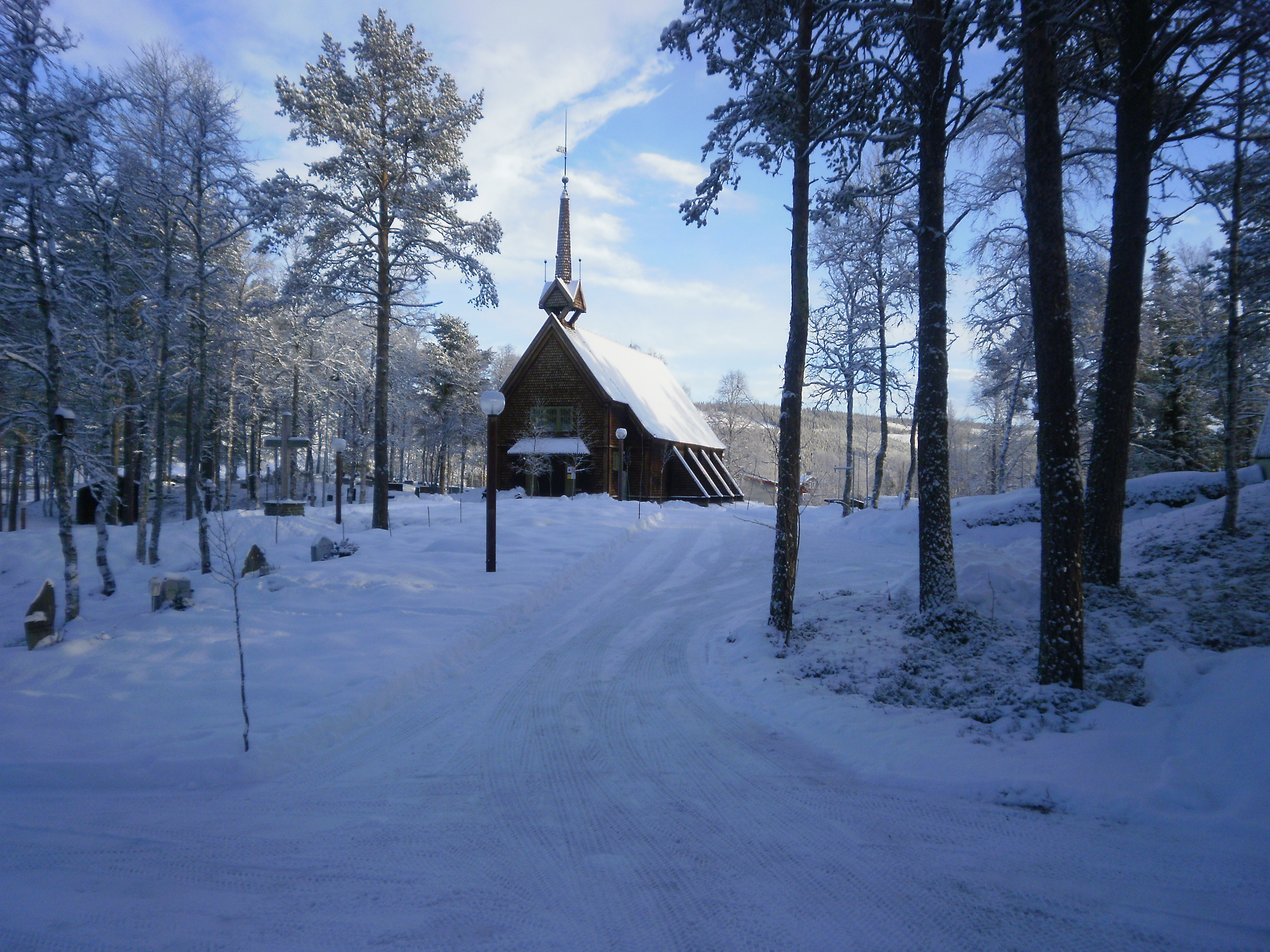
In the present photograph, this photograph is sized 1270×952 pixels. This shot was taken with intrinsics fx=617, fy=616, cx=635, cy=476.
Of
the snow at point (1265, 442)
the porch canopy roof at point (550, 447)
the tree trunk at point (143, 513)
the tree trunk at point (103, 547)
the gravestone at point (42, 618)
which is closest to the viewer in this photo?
the gravestone at point (42, 618)

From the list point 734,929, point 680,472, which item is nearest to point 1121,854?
point 734,929

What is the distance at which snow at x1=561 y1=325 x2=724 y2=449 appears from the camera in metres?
29.5

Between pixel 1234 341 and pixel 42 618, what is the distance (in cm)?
1777

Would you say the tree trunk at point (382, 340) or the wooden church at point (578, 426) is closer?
the tree trunk at point (382, 340)

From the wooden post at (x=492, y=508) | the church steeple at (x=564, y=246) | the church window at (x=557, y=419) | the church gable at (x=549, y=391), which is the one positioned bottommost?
the wooden post at (x=492, y=508)

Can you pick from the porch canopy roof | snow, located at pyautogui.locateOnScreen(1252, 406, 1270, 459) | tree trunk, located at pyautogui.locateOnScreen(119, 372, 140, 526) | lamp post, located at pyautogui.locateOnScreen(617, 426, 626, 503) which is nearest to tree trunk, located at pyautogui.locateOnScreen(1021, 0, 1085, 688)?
snow, located at pyautogui.locateOnScreen(1252, 406, 1270, 459)

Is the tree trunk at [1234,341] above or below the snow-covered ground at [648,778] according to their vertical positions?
above

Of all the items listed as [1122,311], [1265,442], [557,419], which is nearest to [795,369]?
[1122,311]

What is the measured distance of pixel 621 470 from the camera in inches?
1131

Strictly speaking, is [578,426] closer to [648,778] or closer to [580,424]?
[580,424]

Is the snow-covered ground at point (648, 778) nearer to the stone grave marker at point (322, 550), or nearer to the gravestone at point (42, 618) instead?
the gravestone at point (42, 618)

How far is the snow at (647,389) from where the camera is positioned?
29516 mm

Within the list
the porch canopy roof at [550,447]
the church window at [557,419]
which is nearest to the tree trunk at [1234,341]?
the porch canopy roof at [550,447]

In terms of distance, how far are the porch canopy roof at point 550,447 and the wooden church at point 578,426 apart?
4cm
